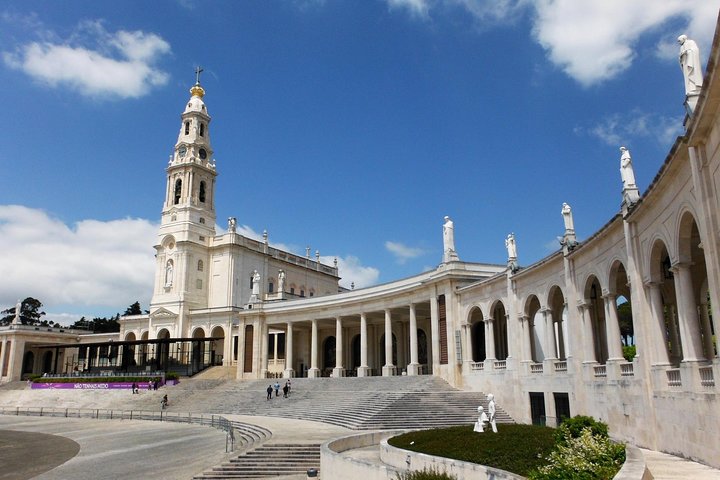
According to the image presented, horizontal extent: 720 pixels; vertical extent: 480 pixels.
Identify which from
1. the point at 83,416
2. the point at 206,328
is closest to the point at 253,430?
the point at 83,416

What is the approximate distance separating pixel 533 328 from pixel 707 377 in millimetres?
21688

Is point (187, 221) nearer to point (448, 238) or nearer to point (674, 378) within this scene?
point (448, 238)

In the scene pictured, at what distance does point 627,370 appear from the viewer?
21.7m

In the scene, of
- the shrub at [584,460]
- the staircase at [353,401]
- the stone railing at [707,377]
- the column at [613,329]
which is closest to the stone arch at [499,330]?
the staircase at [353,401]

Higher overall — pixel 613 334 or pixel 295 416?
pixel 613 334

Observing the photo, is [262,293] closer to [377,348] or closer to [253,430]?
[377,348]

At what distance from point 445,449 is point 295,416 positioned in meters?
23.3

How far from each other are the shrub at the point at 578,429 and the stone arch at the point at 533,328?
19.0m

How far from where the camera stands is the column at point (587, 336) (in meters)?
25.4

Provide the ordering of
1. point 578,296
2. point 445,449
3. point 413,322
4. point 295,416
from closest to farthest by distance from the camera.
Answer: point 445,449, point 578,296, point 295,416, point 413,322

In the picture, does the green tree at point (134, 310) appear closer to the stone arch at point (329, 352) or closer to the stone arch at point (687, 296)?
the stone arch at point (329, 352)

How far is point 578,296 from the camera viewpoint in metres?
26.5

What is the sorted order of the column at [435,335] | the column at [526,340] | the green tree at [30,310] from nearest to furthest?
the column at [526,340] < the column at [435,335] < the green tree at [30,310]

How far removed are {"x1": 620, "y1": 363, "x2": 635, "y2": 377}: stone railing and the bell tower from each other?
2217 inches
